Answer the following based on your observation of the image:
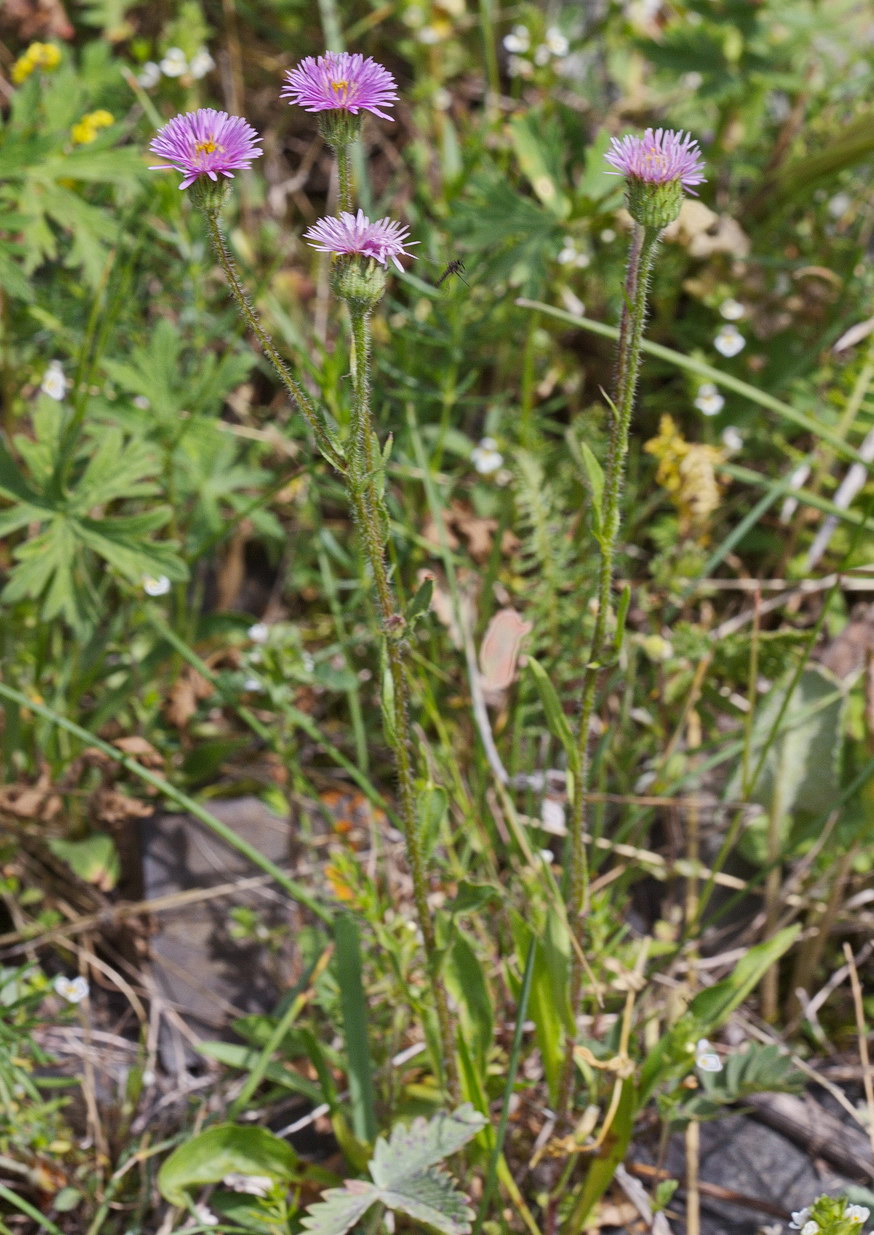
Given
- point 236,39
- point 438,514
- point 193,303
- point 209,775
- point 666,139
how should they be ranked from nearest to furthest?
point 666,139, point 438,514, point 209,775, point 193,303, point 236,39

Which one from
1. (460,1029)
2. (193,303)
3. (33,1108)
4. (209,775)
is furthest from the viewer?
(193,303)

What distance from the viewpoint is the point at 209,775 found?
2.49m

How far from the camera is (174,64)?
9.66ft

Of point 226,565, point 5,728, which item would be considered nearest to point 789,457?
point 226,565

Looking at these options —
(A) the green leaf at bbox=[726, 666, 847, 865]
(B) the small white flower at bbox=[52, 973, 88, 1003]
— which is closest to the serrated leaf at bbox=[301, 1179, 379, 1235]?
(B) the small white flower at bbox=[52, 973, 88, 1003]

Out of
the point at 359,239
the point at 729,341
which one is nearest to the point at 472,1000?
the point at 359,239

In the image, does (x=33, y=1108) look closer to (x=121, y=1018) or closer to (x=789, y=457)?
(x=121, y=1018)

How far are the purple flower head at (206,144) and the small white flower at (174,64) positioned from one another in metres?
1.94

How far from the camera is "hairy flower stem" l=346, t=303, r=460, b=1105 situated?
129 cm

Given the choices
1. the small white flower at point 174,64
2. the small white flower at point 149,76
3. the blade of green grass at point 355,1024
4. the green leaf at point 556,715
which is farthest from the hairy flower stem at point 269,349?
the small white flower at point 149,76

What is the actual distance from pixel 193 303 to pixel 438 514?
3.47ft

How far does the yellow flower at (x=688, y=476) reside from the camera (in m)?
2.43

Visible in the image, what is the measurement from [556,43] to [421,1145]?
2.74 meters

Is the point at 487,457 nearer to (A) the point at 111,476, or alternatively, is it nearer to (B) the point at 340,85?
(A) the point at 111,476
